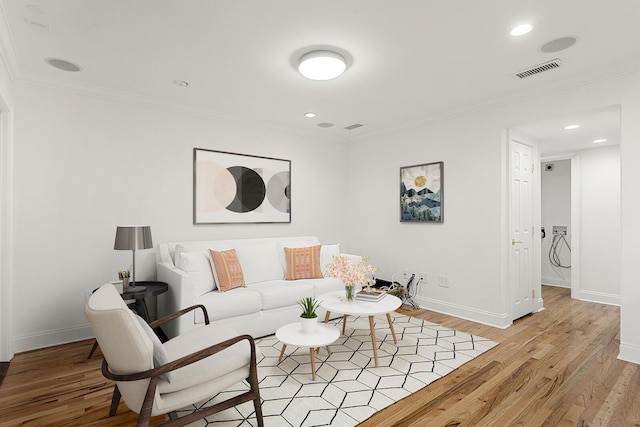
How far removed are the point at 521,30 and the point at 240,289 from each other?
3.32 meters

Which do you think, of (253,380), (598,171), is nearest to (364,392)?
(253,380)

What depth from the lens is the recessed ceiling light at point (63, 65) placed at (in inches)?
115

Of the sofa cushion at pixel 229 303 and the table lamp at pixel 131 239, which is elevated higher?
the table lamp at pixel 131 239

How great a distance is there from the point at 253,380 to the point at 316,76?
240 cm

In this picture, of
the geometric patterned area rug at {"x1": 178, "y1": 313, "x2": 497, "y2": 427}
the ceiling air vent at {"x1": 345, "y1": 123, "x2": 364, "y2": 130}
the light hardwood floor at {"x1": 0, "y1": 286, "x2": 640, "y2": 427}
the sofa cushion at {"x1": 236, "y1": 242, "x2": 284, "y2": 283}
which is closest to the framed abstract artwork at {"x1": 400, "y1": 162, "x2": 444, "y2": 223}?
the ceiling air vent at {"x1": 345, "y1": 123, "x2": 364, "y2": 130}

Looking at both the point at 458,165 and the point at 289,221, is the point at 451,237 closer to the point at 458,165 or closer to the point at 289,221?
the point at 458,165

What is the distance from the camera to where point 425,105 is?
13.3ft

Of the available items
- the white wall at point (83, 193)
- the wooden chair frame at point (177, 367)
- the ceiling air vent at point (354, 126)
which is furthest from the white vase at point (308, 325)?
the ceiling air vent at point (354, 126)

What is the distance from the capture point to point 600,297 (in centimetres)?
493

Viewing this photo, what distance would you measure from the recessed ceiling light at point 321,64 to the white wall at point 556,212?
16.8ft

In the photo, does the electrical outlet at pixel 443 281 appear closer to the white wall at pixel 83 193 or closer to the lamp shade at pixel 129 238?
the white wall at pixel 83 193

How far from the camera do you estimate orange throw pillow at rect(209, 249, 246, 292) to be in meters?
3.56

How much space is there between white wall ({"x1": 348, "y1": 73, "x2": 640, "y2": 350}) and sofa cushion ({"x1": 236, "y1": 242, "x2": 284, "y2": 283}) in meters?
1.78

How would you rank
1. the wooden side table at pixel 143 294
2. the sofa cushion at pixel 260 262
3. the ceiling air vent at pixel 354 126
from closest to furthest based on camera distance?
1. the wooden side table at pixel 143 294
2. the sofa cushion at pixel 260 262
3. the ceiling air vent at pixel 354 126
